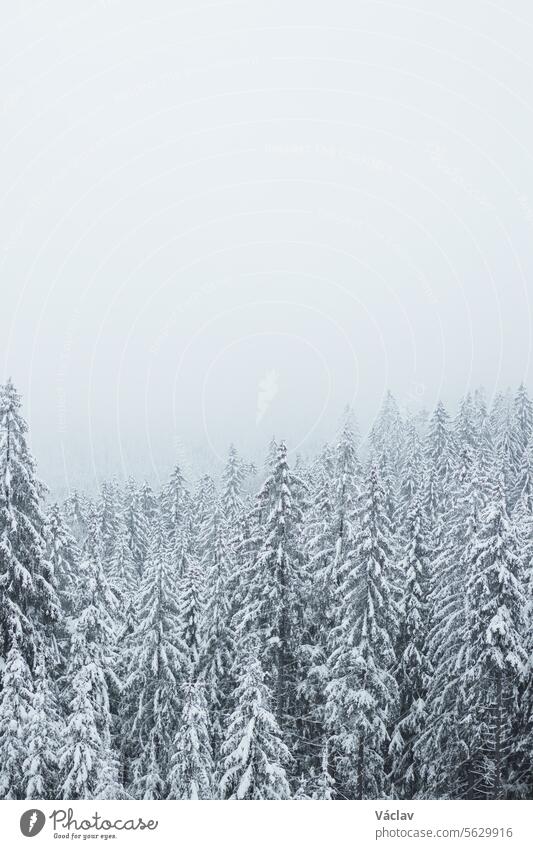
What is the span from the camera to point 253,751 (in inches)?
611

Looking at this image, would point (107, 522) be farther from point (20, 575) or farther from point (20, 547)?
point (20, 575)

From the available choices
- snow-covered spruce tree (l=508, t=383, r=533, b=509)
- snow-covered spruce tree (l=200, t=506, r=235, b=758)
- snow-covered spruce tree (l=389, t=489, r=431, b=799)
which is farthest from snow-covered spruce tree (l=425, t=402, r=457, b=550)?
snow-covered spruce tree (l=200, t=506, r=235, b=758)

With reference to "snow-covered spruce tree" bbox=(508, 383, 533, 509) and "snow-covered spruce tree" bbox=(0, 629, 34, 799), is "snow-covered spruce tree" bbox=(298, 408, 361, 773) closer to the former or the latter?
"snow-covered spruce tree" bbox=(0, 629, 34, 799)

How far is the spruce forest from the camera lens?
628 inches

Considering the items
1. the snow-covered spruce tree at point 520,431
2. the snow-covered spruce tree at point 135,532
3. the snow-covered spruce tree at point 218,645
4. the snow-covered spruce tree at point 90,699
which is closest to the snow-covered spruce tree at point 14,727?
the snow-covered spruce tree at point 90,699

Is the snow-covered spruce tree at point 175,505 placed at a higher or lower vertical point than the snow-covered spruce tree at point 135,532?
higher

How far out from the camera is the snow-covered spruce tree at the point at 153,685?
22094mm

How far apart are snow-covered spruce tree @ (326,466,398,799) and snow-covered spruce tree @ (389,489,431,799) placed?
1702 mm

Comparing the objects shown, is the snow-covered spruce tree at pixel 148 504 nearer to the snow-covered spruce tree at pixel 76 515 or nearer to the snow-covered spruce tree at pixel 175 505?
the snow-covered spruce tree at pixel 175 505

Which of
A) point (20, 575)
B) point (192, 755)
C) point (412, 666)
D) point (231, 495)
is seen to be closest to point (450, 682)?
point (412, 666)

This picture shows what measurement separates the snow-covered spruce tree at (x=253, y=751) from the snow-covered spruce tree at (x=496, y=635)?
7.43 metres
